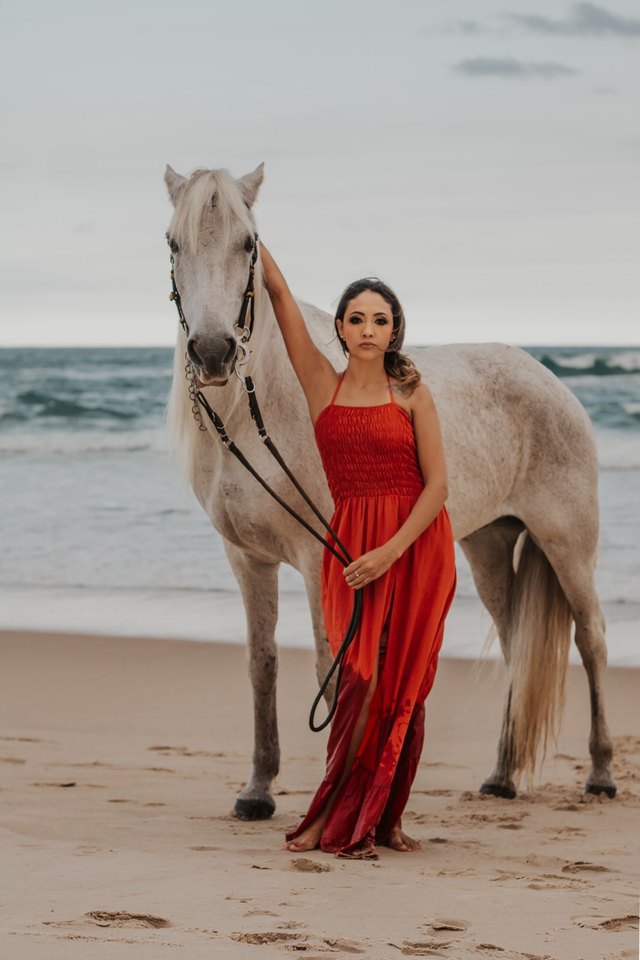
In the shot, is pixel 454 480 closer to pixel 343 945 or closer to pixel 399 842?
pixel 399 842

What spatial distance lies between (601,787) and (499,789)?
369 millimetres

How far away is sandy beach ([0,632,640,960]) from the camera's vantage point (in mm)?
2648

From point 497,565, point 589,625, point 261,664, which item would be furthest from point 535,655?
point 261,664

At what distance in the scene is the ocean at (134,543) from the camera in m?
7.84

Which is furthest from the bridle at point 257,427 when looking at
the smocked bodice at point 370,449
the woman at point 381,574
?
the smocked bodice at point 370,449

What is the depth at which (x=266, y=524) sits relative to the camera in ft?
13.2

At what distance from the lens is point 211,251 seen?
3.58m

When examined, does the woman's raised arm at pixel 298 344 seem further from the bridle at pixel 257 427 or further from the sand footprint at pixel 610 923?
the sand footprint at pixel 610 923

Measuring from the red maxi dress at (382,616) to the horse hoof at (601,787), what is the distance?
135 centimetres

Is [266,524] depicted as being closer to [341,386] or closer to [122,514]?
[341,386]

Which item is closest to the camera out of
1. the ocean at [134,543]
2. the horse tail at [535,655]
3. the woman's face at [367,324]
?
the woman's face at [367,324]

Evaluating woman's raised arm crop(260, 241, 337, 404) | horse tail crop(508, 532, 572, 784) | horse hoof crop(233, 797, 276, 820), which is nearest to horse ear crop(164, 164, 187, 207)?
woman's raised arm crop(260, 241, 337, 404)

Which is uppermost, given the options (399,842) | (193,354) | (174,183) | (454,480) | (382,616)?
(174,183)

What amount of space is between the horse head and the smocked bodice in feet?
1.10
